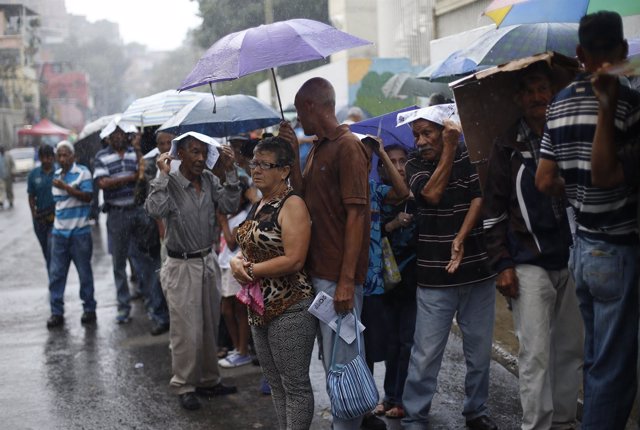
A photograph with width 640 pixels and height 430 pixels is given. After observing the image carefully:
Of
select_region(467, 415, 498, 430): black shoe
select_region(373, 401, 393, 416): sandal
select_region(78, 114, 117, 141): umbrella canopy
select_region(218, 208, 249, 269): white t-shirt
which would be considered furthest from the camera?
select_region(78, 114, 117, 141): umbrella canopy

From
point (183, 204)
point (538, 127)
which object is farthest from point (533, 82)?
point (183, 204)

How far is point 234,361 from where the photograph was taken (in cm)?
698

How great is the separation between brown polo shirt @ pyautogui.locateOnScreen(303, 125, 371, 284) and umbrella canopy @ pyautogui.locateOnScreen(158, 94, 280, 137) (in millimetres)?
2156

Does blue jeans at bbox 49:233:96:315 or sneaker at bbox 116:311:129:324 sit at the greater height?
blue jeans at bbox 49:233:96:315

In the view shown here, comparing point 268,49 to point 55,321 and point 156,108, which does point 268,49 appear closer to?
point 156,108

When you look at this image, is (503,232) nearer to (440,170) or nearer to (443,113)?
(440,170)

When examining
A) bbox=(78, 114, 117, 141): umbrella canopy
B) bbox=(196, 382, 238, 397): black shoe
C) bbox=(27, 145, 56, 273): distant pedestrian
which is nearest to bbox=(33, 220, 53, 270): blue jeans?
bbox=(27, 145, 56, 273): distant pedestrian

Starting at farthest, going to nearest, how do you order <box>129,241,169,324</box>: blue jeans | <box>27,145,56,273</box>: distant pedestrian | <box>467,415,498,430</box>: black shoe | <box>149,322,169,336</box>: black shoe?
<box>27,145,56,273</box>: distant pedestrian
<box>129,241,169,324</box>: blue jeans
<box>149,322,169,336</box>: black shoe
<box>467,415,498,430</box>: black shoe

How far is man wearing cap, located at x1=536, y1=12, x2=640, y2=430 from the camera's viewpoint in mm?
3309

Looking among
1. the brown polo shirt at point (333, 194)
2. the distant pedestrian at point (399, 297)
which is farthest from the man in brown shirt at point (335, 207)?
the distant pedestrian at point (399, 297)

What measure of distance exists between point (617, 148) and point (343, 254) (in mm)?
1554

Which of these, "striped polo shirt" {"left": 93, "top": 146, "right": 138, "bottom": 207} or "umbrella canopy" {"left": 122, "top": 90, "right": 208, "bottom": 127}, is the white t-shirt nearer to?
"umbrella canopy" {"left": 122, "top": 90, "right": 208, "bottom": 127}

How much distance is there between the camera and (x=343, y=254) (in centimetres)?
425

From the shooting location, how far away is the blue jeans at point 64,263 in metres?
8.73
